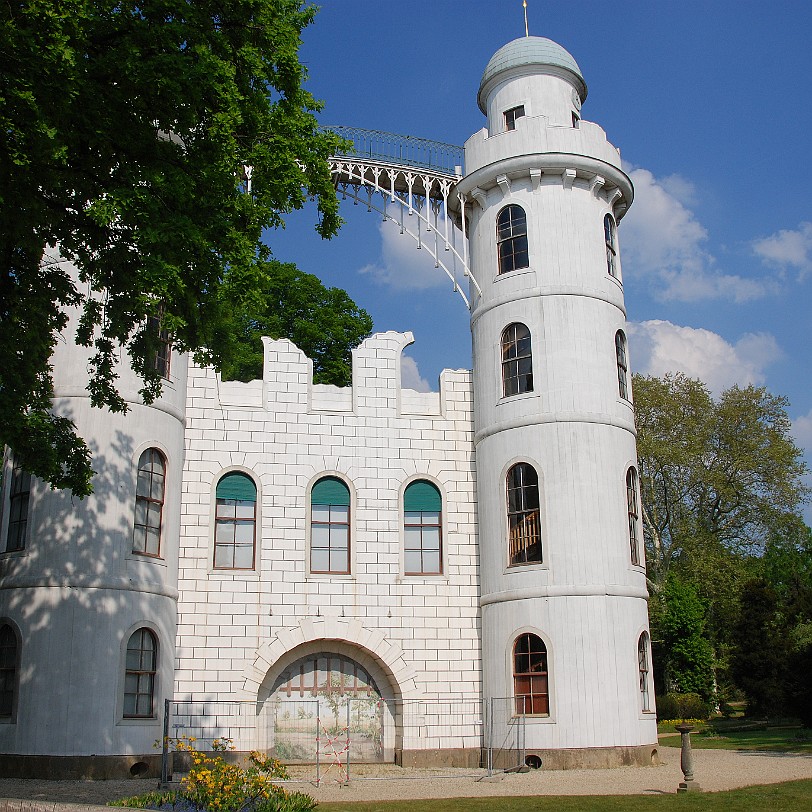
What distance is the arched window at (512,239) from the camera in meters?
24.2

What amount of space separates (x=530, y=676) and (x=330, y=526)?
5749 mm

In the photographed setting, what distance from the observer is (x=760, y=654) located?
129 feet

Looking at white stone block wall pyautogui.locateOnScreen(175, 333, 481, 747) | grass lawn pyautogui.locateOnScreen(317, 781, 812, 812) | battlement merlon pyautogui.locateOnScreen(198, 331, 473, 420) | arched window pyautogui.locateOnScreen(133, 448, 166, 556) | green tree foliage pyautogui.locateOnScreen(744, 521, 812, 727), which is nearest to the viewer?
grass lawn pyautogui.locateOnScreen(317, 781, 812, 812)

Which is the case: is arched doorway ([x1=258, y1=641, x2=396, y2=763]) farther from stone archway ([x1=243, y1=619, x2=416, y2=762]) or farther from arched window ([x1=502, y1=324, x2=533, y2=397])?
arched window ([x1=502, y1=324, x2=533, y2=397])

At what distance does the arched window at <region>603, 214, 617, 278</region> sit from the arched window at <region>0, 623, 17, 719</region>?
16.3m

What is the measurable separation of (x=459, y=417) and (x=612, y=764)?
8.83 metres

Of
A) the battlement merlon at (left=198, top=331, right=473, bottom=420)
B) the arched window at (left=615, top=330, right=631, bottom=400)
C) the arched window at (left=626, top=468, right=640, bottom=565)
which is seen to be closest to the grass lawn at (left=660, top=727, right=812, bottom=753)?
the arched window at (left=626, top=468, right=640, bottom=565)

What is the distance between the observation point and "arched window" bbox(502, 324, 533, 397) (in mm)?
23312

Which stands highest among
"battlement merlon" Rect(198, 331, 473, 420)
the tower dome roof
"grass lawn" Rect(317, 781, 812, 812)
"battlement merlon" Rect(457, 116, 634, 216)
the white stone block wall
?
the tower dome roof

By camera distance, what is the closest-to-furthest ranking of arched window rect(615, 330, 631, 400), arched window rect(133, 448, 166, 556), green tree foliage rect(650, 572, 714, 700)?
arched window rect(133, 448, 166, 556) < arched window rect(615, 330, 631, 400) < green tree foliage rect(650, 572, 714, 700)

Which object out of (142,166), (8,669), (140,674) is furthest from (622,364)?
(8,669)

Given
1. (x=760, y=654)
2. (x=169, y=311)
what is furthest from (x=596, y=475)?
(x=760, y=654)

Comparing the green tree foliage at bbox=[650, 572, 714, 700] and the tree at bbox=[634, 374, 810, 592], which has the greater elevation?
the tree at bbox=[634, 374, 810, 592]

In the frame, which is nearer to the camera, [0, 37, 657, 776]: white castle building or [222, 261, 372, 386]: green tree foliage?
[0, 37, 657, 776]: white castle building
